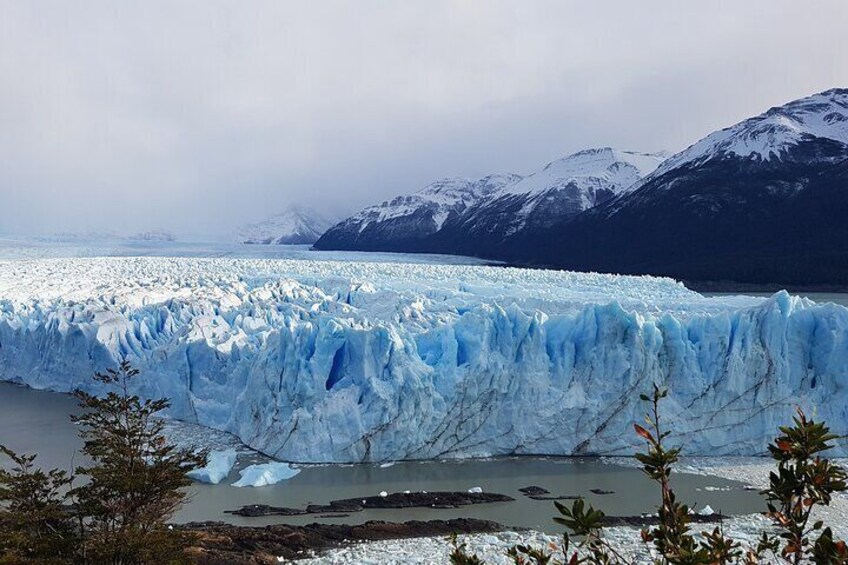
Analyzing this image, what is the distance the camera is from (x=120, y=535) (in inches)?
212

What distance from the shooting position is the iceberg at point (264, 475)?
34.0ft

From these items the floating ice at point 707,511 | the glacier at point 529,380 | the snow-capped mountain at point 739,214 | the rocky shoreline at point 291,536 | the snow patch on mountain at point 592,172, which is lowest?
the rocky shoreline at point 291,536

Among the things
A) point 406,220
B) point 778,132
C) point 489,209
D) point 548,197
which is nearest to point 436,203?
point 406,220

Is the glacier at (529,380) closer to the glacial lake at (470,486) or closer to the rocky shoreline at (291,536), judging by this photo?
the glacial lake at (470,486)

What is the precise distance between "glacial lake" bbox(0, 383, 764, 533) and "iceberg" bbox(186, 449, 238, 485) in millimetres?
117

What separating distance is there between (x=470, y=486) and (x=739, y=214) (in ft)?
164

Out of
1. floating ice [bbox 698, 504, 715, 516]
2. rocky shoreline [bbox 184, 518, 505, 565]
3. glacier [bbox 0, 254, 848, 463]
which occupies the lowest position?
rocky shoreline [bbox 184, 518, 505, 565]

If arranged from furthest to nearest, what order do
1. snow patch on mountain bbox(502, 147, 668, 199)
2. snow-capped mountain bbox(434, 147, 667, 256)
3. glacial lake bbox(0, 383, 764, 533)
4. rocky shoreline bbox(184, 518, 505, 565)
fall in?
snow patch on mountain bbox(502, 147, 668, 199), snow-capped mountain bbox(434, 147, 667, 256), glacial lake bbox(0, 383, 764, 533), rocky shoreline bbox(184, 518, 505, 565)

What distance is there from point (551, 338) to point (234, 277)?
12150 mm

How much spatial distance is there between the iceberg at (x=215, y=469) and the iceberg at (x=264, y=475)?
0.28 meters

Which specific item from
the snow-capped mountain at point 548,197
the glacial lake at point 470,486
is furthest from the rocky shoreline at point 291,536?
the snow-capped mountain at point 548,197

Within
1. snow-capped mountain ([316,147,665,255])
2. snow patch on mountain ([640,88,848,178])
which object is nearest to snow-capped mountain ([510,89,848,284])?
snow patch on mountain ([640,88,848,178])

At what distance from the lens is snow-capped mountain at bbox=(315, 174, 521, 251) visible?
8388 cm

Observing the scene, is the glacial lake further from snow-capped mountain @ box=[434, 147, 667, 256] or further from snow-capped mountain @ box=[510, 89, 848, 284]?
snow-capped mountain @ box=[434, 147, 667, 256]
